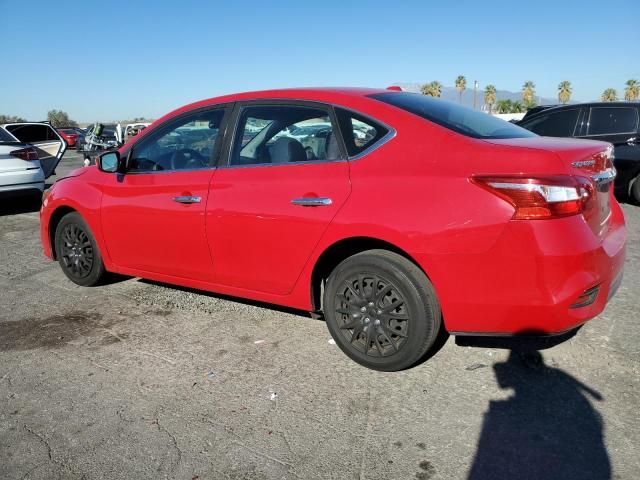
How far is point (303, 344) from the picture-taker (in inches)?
142

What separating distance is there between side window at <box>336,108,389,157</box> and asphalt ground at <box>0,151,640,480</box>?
1322 millimetres

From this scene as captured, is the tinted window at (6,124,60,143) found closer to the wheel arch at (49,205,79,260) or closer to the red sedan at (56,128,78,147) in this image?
the wheel arch at (49,205,79,260)

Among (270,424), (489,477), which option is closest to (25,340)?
(270,424)

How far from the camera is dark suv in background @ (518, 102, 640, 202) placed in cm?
809

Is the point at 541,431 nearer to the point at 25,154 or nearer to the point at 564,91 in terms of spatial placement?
the point at 25,154

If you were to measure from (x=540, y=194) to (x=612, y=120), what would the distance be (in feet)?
22.2

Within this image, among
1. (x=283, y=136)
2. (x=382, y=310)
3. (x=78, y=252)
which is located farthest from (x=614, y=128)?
(x=78, y=252)

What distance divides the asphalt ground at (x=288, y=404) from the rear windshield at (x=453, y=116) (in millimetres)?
1377

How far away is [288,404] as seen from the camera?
285cm

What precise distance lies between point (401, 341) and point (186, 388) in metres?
1.25

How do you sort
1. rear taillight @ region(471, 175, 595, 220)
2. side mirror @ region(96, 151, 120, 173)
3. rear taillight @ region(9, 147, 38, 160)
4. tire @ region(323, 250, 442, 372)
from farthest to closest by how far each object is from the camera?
rear taillight @ region(9, 147, 38, 160) < side mirror @ region(96, 151, 120, 173) < tire @ region(323, 250, 442, 372) < rear taillight @ region(471, 175, 595, 220)

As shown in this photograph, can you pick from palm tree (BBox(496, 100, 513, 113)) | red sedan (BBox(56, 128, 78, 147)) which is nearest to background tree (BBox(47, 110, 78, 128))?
red sedan (BBox(56, 128, 78, 147))

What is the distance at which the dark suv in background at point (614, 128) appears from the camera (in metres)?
8.09

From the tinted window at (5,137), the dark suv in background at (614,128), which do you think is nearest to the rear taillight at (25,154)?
the tinted window at (5,137)
